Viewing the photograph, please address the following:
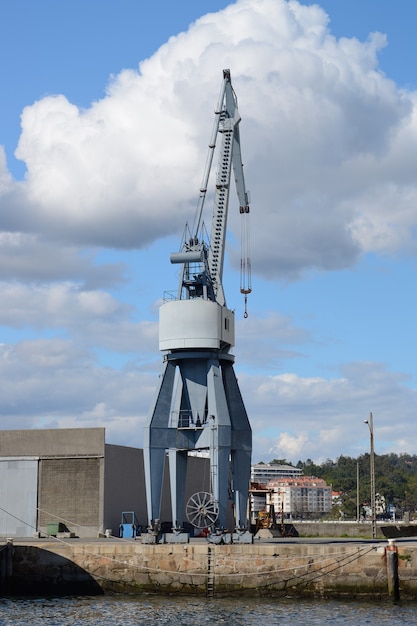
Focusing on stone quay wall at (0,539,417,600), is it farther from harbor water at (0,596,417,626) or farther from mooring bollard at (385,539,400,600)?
harbor water at (0,596,417,626)

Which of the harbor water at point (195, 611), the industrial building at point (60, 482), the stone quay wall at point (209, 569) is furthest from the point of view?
the industrial building at point (60, 482)

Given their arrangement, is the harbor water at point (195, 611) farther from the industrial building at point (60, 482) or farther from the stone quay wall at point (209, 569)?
the industrial building at point (60, 482)

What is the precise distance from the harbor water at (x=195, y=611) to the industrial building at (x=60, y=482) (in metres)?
16.5

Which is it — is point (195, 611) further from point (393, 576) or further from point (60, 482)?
point (60, 482)

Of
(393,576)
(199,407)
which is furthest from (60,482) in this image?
(393,576)

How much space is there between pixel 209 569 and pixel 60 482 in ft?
65.7

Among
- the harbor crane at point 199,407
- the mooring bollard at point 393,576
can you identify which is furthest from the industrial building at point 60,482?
the mooring bollard at point 393,576

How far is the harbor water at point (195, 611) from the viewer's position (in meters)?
37.5

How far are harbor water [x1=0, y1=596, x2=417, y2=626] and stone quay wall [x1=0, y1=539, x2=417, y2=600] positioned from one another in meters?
1.02

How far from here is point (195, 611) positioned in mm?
40156

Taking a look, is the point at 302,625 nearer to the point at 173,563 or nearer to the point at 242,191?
the point at 173,563

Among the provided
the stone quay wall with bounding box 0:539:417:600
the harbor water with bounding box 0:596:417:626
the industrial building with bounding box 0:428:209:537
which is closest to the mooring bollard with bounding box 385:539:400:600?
the stone quay wall with bounding box 0:539:417:600

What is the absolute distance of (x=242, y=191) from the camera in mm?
64750

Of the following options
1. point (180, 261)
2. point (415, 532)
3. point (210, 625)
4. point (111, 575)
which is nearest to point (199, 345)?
point (180, 261)
